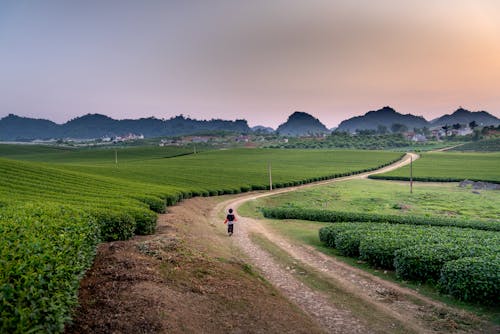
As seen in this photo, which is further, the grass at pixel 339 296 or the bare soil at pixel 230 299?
the grass at pixel 339 296

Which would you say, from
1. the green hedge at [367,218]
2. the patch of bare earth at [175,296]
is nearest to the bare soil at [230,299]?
the patch of bare earth at [175,296]

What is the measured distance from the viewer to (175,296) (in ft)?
37.7

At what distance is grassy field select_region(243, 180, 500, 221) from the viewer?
41625 millimetres

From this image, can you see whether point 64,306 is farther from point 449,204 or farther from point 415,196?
point 415,196

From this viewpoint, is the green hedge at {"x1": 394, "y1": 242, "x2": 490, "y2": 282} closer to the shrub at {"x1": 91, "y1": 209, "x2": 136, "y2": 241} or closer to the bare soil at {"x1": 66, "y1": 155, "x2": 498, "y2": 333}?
the bare soil at {"x1": 66, "y1": 155, "x2": 498, "y2": 333}

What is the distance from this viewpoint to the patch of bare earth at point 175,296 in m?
9.55

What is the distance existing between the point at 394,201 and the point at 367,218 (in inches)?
711

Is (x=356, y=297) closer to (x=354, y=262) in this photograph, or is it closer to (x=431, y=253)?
(x=431, y=253)

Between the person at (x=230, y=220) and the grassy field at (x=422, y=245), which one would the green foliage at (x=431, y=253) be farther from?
the person at (x=230, y=220)

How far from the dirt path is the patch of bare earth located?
104 centimetres

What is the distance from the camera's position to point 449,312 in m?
13.5

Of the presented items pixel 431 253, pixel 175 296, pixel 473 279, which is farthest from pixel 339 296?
pixel 175 296

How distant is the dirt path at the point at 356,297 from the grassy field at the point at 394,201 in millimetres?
19722

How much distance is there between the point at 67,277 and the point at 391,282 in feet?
43.1
